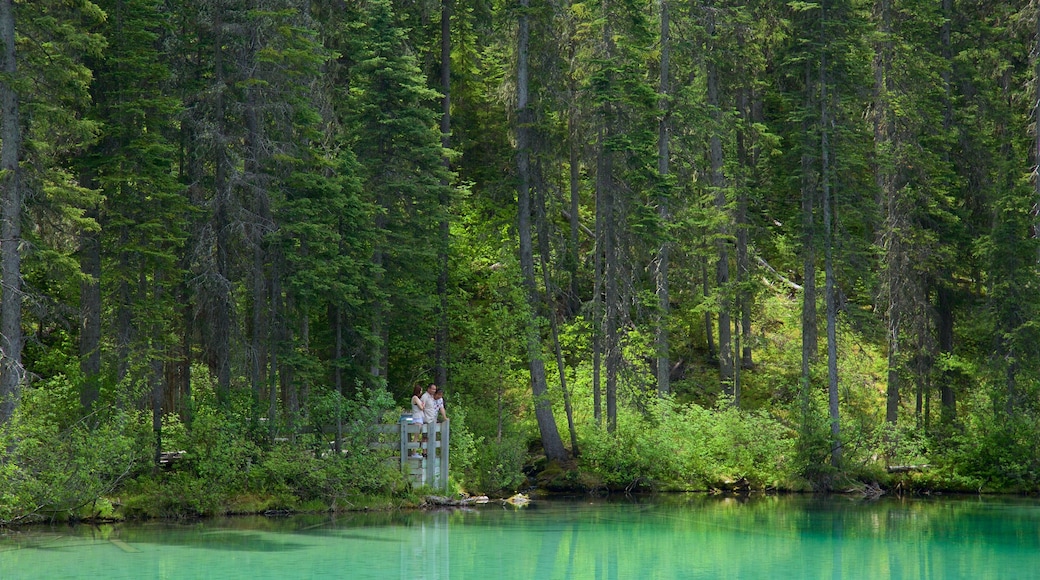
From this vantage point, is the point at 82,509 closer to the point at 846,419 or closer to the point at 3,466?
the point at 3,466

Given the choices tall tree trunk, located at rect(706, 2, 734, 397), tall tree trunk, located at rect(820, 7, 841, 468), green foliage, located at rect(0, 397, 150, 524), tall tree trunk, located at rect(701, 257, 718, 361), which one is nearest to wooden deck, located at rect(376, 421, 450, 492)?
green foliage, located at rect(0, 397, 150, 524)

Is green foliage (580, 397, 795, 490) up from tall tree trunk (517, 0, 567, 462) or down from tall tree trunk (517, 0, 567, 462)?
down

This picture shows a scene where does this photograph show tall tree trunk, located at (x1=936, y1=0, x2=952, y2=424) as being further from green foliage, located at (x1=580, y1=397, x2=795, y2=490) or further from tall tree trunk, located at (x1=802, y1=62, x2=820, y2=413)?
green foliage, located at (x1=580, y1=397, x2=795, y2=490)

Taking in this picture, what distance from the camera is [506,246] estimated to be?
1244 inches

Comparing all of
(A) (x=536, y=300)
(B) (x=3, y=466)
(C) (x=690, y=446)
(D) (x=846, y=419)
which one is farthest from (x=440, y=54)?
(B) (x=3, y=466)

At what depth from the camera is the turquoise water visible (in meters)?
17.0

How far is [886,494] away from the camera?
30.0m

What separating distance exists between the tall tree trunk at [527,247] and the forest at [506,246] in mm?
79

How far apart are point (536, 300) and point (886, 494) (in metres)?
9.94

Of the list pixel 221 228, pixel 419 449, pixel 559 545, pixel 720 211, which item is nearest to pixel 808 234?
pixel 720 211

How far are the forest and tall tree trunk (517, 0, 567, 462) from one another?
79 millimetres

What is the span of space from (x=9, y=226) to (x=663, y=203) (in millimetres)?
17074

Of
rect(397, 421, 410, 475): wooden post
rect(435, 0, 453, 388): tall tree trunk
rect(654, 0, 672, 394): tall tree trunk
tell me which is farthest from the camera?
rect(654, 0, 672, 394): tall tree trunk

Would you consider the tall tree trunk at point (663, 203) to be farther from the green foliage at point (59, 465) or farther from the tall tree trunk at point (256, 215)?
the green foliage at point (59, 465)
